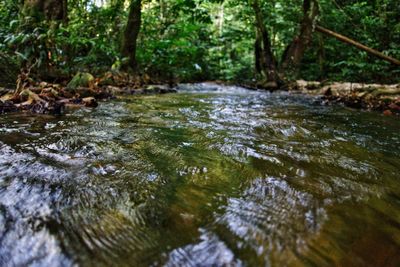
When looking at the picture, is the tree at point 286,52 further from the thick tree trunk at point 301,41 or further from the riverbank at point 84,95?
the riverbank at point 84,95

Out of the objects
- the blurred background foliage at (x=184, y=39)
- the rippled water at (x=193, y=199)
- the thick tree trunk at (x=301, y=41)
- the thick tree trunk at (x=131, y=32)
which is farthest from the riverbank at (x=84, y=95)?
the thick tree trunk at (x=301, y=41)

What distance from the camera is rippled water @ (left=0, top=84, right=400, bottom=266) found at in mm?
1185

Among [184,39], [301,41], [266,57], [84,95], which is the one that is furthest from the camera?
[184,39]

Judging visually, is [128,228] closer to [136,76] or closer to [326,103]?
[326,103]

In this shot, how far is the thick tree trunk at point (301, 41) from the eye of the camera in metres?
9.98

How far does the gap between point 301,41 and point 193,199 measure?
10.4 metres

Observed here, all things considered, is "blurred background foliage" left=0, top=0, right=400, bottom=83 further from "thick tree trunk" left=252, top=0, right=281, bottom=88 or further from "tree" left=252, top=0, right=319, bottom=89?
"thick tree trunk" left=252, top=0, right=281, bottom=88

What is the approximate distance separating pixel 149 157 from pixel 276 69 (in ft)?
31.0

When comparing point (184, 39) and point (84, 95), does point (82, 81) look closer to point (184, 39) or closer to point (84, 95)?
point (84, 95)

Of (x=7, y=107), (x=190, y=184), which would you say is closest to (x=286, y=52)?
(x=7, y=107)

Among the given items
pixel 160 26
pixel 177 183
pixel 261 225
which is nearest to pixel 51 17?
pixel 160 26

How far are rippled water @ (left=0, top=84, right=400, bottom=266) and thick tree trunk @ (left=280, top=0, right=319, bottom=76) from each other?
26.5ft

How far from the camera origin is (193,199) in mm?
1568

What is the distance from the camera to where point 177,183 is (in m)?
Result: 1.75
